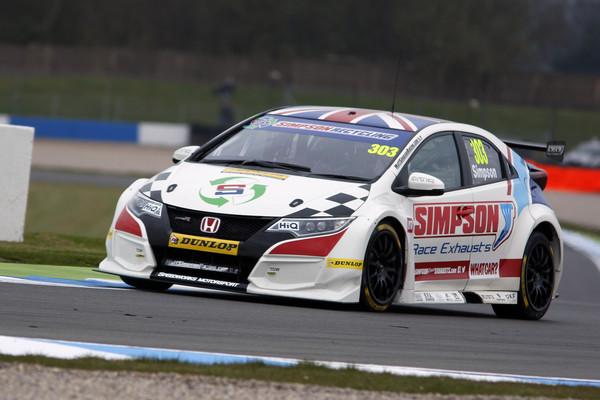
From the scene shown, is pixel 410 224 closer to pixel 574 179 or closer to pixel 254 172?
pixel 254 172

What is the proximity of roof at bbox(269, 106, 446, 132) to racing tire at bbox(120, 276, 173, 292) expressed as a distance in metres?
1.74

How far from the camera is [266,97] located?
199 feet

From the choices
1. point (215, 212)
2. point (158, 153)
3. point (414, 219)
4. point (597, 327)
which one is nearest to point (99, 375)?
point (215, 212)

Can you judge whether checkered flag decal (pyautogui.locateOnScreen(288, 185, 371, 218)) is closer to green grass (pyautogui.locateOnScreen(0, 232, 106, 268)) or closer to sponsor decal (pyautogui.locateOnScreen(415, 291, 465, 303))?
sponsor decal (pyautogui.locateOnScreen(415, 291, 465, 303))

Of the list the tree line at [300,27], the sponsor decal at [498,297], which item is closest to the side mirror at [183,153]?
the sponsor decal at [498,297]

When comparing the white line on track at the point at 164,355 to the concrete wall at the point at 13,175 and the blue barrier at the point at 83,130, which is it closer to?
the concrete wall at the point at 13,175

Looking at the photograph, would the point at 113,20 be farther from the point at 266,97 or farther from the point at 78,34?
the point at 266,97

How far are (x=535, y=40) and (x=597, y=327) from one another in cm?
9176

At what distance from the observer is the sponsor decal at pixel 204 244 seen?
7.32 metres

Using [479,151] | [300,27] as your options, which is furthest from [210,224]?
[300,27]

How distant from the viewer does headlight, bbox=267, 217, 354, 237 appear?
730 cm

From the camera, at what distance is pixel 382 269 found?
Result: 304 inches

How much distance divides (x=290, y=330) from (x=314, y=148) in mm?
2246

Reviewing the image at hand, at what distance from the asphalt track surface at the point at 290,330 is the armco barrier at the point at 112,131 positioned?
124 ft
